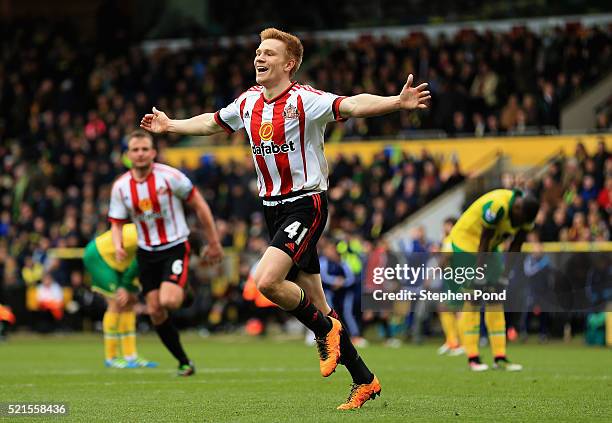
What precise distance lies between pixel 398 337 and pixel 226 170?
21.1ft

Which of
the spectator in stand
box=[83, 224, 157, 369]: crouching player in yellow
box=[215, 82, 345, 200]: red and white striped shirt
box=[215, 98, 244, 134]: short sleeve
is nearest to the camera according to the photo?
box=[215, 82, 345, 200]: red and white striped shirt

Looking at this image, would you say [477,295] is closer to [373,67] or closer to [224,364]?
[224,364]

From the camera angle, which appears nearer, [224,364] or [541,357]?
[224,364]

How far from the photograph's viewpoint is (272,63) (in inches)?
341

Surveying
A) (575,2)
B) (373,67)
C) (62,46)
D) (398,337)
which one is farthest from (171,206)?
(62,46)

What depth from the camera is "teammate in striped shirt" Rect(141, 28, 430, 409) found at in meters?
8.38

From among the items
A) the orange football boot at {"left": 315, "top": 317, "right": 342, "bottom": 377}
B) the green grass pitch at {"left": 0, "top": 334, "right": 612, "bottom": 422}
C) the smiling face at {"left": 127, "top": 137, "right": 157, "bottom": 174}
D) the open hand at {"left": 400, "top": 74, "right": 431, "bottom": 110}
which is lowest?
the green grass pitch at {"left": 0, "top": 334, "right": 612, "bottom": 422}

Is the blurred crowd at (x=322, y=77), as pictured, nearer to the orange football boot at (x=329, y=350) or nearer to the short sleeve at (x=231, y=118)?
the short sleeve at (x=231, y=118)

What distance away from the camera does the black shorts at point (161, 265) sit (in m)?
12.4

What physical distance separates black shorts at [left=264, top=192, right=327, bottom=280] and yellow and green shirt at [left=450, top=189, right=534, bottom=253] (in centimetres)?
430

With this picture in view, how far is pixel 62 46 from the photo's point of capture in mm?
33812

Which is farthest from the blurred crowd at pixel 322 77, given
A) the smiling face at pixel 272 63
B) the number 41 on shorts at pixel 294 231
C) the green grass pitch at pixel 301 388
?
the number 41 on shorts at pixel 294 231

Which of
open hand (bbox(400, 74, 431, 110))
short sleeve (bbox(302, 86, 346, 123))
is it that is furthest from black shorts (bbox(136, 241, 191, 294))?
open hand (bbox(400, 74, 431, 110))

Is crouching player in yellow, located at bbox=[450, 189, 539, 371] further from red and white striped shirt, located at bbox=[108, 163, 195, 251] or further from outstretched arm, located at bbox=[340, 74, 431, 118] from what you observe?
outstretched arm, located at bbox=[340, 74, 431, 118]
